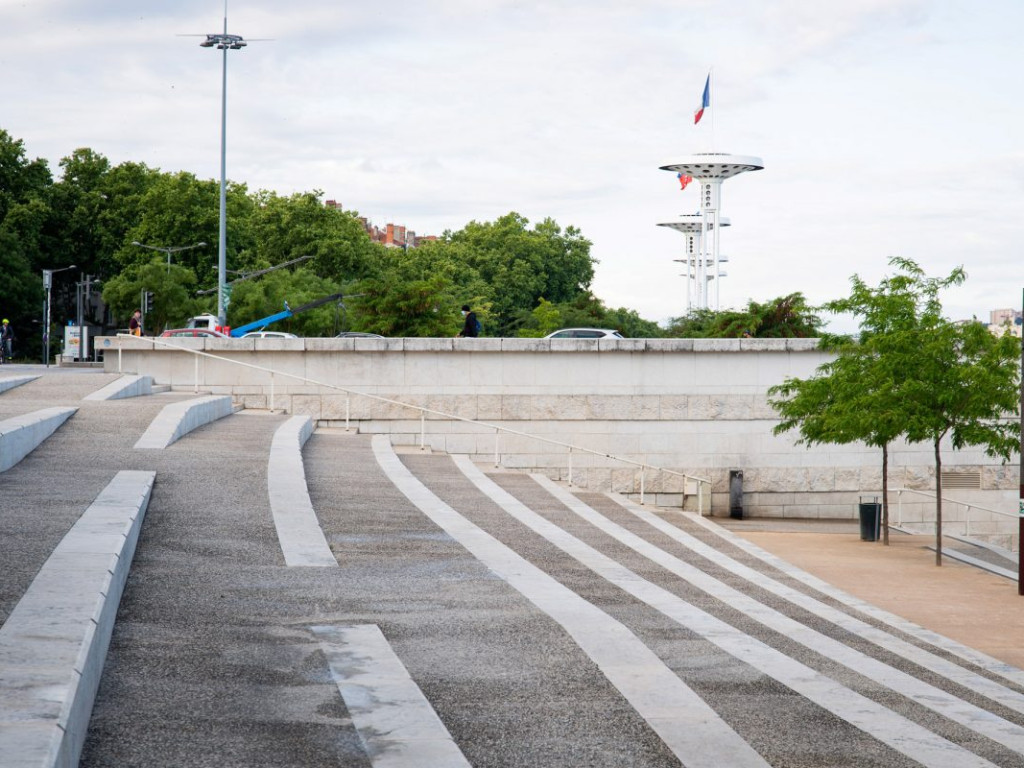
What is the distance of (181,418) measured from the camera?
702 inches

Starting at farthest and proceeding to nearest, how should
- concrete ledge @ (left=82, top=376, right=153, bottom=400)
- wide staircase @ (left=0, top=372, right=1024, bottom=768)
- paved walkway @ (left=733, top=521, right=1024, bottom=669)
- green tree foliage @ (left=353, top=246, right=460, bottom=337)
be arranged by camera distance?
green tree foliage @ (left=353, top=246, right=460, bottom=337) → concrete ledge @ (left=82, top=376, right=153, bottom=400) → paved walkway @ (left=733, top=521, right=1024, bottom=669) → wide staircase @ (left=0, top=372, right=1024, bottom=768)

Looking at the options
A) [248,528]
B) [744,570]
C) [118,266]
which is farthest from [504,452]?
[118,266]

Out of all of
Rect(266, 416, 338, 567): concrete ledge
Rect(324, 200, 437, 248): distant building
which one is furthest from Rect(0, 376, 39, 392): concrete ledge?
Rect(324, 200, 437, 248): distant building

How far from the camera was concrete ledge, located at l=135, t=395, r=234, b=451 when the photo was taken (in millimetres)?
15734

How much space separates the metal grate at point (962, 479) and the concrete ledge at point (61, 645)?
21.5 m

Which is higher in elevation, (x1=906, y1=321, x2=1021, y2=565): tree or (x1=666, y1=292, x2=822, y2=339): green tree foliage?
(x1=666, y1=292, x2=822, y2=339): green tree foliage

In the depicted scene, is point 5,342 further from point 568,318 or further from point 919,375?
point 919,375

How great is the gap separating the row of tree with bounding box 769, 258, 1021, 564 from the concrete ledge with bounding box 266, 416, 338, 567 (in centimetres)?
939

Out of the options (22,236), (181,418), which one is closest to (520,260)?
(22,236)

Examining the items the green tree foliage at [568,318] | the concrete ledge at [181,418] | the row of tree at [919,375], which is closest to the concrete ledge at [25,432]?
the concrete ledge at [181,418]

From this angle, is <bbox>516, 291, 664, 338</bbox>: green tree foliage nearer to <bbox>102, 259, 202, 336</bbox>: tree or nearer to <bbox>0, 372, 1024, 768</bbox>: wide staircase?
<bbox>102, 259, 202, 336</bbox>: tree

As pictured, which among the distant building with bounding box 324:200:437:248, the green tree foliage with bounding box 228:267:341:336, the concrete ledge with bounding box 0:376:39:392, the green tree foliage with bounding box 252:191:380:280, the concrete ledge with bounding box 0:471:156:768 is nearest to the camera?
the concrete ledge with bounding box 0:471:156:768

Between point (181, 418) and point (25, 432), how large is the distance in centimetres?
450

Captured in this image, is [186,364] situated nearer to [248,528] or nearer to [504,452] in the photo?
[504,452]
